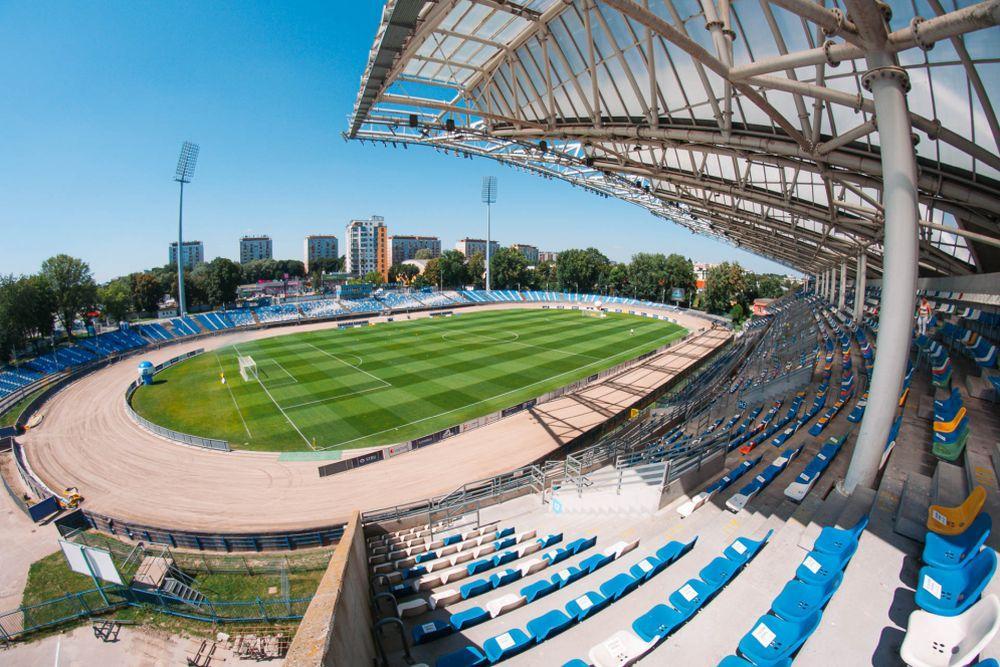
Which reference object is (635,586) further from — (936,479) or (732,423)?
(732,423)

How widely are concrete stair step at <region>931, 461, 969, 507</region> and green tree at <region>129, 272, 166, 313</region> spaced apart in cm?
9057

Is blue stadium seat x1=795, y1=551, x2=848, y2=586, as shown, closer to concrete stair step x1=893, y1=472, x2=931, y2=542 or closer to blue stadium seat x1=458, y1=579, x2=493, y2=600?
concrete stair step x1=893, y1=472, x2=931, y2=542

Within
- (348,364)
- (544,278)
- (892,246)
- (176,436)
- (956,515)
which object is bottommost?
(176,436)

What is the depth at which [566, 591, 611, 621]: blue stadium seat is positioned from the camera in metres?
6.43

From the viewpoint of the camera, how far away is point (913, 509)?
7.16 m

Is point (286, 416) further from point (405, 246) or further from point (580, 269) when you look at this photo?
point (405, 246)

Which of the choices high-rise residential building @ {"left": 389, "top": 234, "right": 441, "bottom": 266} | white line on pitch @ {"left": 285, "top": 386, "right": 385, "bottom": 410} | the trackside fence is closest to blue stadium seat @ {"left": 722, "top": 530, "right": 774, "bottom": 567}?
the trackside fence

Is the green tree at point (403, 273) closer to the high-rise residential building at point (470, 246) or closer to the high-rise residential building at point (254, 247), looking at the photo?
the high-rise residential building at point (470, 246)

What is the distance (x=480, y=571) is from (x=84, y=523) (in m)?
16.6

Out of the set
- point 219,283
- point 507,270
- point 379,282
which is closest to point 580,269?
point 507,270

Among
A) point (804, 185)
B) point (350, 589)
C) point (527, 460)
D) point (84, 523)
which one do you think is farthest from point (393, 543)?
point (804, 185)

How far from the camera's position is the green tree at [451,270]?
93562mm

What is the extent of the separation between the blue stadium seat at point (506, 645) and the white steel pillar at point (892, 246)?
22.7 feet

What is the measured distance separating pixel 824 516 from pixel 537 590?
5373 millimetres
